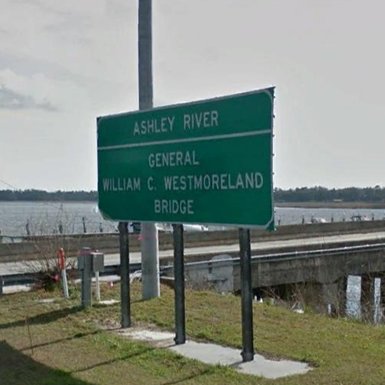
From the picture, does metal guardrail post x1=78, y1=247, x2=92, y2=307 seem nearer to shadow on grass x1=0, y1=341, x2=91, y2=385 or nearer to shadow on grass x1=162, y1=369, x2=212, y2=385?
shadow on grass x1=0, y1=341, x2=91, y2=385

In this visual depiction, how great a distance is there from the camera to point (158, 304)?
12.1m

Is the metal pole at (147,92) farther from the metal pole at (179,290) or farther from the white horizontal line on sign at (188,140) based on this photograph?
the metal pole at (179,290)

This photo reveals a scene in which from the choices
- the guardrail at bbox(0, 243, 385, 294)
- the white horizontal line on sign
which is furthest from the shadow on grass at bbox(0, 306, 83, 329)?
the guardrail at bbox(0, 243, 385, 294)

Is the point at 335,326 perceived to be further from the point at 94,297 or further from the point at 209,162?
the point at 94,297

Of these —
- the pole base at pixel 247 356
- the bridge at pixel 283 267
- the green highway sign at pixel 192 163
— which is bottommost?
the bridge at pixel 283 267

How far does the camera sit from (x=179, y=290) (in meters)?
9.59

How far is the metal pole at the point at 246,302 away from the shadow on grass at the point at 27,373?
79.2 inches

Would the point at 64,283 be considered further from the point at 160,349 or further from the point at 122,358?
the point at 122,358

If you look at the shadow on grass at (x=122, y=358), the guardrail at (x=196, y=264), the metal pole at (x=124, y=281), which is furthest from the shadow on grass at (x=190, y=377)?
the guardrail at (x=196, y=264)

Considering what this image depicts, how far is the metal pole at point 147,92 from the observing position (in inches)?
487

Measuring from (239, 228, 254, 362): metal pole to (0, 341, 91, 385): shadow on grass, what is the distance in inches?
79.2

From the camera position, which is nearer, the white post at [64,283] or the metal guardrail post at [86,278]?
the metal guardrail post at [86,278]

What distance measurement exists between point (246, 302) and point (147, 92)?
218 inches

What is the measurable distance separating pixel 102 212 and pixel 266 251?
707 inches
